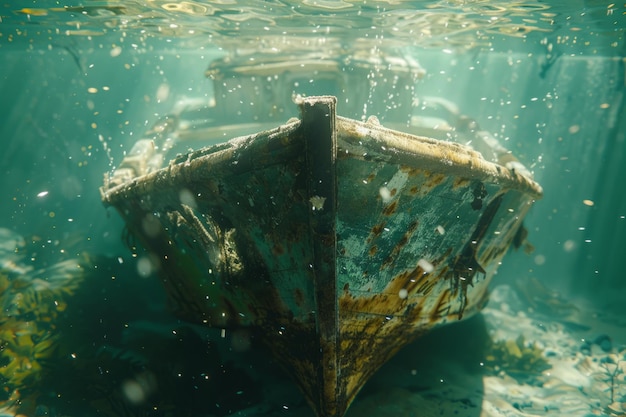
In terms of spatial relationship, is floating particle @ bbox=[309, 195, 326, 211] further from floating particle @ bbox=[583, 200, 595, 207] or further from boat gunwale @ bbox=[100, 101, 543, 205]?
floating particle @ bbox=[583, 200, 595, 207]

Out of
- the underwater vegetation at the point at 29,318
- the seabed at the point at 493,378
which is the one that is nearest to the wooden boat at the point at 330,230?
the seabed at the point at 493,378

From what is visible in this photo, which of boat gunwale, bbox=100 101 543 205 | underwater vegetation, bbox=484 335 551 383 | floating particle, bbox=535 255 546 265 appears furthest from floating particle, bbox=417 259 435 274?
floating particle, bbox=535 255 546 265

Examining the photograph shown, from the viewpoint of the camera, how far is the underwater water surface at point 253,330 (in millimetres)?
5359

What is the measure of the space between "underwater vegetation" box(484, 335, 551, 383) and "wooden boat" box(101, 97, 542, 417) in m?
2.70

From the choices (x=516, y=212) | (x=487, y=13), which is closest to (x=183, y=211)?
(x=516, y=212)

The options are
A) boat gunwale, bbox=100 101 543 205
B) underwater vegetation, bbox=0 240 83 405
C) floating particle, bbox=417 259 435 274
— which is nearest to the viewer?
boat gunwale, bbox=100 101 543 205

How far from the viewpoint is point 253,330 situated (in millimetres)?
4750

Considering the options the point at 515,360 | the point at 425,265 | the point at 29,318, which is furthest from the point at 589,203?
the point at 29,318

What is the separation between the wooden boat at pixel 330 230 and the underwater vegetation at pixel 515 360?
2.70 metres

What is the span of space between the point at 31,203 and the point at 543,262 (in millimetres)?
21727

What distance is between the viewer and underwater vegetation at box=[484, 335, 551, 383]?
22.3ft

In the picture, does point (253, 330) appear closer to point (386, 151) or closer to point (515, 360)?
point (386, 151)

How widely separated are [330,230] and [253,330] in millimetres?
2269

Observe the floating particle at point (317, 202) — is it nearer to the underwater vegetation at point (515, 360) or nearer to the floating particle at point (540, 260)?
the underwater vegetation at point (515, 360)
